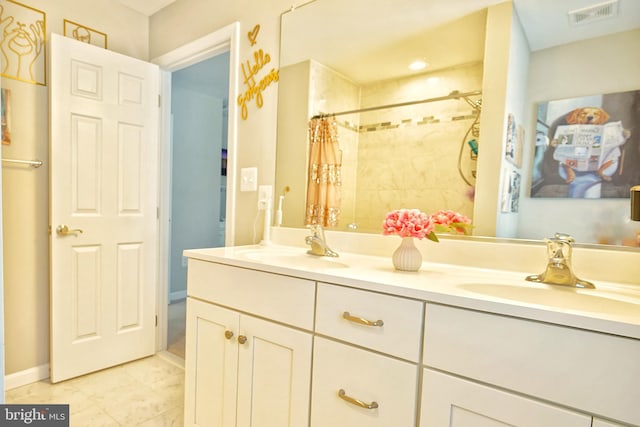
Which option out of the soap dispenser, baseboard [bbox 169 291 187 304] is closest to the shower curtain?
the soap dispenser

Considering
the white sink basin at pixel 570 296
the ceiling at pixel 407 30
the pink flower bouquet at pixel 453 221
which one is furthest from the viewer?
the pink flower bouquet at pixel 453 221

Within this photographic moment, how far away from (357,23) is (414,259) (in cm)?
115

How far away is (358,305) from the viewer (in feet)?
3.06

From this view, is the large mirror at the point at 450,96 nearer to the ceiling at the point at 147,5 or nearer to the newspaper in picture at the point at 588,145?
the newspaper in picture at the point at 588,145

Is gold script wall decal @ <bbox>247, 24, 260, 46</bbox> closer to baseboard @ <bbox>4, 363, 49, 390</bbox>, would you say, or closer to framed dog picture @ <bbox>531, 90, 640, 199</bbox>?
framed dog picture @ <bbox>531, 90, 640, 199</bbox>

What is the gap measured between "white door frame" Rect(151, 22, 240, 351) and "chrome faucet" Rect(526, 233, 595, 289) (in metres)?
1.57

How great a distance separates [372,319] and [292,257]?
648mm

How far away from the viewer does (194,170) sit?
3.86 m

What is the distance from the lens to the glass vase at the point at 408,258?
1112 millimetres

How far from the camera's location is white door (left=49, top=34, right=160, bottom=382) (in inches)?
77.0

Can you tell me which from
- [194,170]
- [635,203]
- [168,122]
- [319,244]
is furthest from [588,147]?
[194,170]

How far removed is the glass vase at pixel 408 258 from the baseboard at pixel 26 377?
2314 mm

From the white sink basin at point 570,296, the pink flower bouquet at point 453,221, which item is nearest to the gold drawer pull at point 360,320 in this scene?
the white sink basin at point 570,296

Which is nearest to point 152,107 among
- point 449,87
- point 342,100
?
point 342,100
